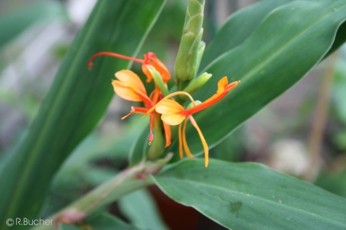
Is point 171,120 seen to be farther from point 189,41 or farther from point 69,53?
point 69,53

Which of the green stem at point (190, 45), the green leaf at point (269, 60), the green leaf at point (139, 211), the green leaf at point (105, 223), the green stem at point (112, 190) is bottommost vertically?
the green leaf at point (139, 211)

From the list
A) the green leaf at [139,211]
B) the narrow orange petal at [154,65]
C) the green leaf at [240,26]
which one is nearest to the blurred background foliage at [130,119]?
the green leaf at [139,211]

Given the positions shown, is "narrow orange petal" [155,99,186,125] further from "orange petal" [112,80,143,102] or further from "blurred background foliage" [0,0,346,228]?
"blurred background foliage" [0,0,346,228]

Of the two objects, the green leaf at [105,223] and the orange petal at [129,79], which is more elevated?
the orange petal at [129,79]

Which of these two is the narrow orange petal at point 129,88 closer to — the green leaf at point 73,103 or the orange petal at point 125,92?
the orange petal at point 125,92

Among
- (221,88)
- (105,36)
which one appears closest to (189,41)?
(221,88)
